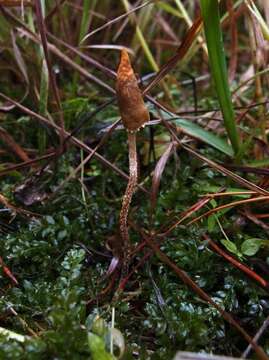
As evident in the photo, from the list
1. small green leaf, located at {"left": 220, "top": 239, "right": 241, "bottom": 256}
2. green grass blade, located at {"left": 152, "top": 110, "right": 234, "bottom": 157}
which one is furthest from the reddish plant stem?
green grass blade, located at {"left": 152, "top": 110, "right": 234, "bottom": 157}

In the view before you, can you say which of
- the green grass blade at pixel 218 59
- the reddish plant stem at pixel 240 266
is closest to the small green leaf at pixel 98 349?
the reddish plant stem at pixel 240 266

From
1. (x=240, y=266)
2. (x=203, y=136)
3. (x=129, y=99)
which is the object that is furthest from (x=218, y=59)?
(x=240, y=266)

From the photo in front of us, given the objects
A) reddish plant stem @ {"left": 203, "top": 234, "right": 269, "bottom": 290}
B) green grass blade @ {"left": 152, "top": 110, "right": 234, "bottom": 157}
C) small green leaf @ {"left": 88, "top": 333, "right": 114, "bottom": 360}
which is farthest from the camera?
green grass blade @ {"left": 152, "top": 110, "right": 234, "bottom": 157}

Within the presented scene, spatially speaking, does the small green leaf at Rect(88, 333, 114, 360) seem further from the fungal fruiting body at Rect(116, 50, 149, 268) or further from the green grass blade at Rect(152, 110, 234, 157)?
the green grass blade at Rect(152, 110, 234, 157)

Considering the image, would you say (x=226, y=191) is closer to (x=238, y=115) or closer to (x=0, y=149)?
(x=238, y=115)

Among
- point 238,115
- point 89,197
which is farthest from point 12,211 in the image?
point 238,115

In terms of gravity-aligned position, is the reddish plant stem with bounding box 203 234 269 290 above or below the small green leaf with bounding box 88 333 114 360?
below
